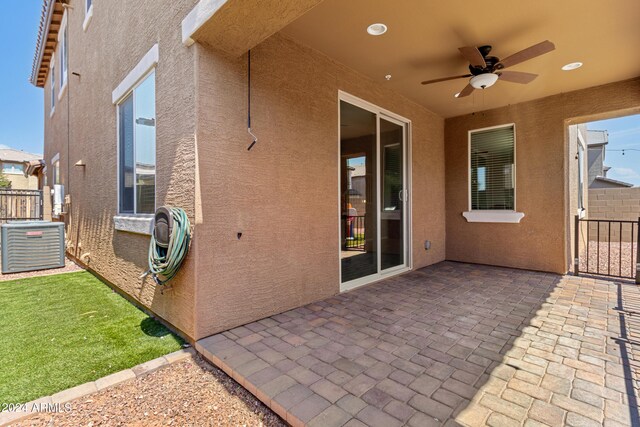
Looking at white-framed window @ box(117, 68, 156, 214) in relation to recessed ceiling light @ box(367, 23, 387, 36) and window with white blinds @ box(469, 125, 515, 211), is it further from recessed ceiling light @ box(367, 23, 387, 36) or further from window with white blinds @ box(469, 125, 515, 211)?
window with white blinds @ box(469, 125, 515, 211)


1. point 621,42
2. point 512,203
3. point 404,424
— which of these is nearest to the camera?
point 404,424

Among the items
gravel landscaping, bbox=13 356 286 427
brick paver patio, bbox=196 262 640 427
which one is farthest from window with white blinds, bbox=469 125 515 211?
gravel landscaping, bbox=13 356 286 427

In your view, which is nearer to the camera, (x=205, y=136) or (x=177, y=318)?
(x=205, y=136)

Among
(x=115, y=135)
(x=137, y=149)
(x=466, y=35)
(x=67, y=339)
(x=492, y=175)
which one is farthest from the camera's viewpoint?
(x=492, y=175)

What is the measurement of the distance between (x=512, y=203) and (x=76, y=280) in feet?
24.3

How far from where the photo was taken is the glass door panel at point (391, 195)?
477 centimetres

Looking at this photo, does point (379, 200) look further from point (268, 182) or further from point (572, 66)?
point (572, 66)

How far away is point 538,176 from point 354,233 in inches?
136

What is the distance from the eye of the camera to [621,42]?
341 cm

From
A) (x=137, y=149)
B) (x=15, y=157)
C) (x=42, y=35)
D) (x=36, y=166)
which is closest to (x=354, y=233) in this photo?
(x=137, y=149)

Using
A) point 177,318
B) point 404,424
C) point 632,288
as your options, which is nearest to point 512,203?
point 632,288

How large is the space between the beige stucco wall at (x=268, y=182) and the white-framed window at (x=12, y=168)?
28.6 meters

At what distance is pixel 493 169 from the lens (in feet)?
18.7

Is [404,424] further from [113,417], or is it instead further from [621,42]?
[621,42]
